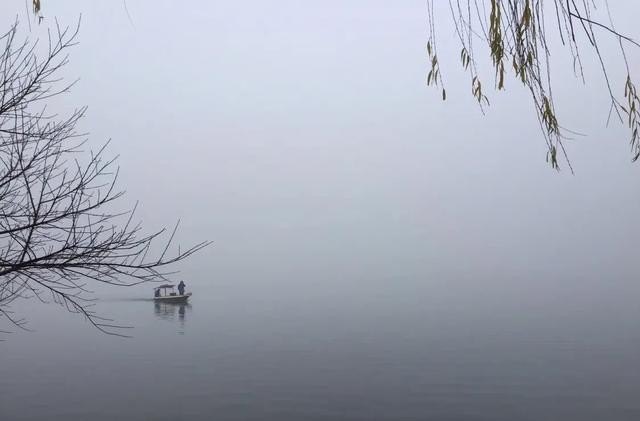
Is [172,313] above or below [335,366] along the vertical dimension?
above

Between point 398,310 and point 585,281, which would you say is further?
point 585,281

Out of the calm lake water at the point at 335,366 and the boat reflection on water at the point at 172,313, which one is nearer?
the calm lake water at the point at 335,366

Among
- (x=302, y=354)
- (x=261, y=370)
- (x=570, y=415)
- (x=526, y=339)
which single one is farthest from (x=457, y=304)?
(x=570, y=415)

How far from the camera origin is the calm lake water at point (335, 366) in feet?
106

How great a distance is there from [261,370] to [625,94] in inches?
1647

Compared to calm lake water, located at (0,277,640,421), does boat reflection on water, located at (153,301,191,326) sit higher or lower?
higher

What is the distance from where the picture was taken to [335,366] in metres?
44.8

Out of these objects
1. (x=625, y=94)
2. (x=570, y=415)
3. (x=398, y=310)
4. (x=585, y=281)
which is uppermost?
(x=585, y=281)

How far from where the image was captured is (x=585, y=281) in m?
154

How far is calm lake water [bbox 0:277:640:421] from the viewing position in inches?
1275

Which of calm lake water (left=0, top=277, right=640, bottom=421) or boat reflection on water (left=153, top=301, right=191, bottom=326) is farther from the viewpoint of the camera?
boat reflection on water (left=153, top=301, right=191, bottom=326)

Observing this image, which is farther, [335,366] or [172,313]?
[172,313]

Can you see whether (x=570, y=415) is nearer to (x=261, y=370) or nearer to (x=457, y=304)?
(x=261, y=370)

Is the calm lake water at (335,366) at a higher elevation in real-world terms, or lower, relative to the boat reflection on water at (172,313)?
lower
